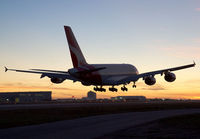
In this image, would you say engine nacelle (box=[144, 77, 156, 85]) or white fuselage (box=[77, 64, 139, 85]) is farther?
white fuselage (box=[77, 64, 139, 85])

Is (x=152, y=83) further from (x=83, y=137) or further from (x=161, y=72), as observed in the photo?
(x=83, y=137)

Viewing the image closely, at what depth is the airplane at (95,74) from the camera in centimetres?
5219

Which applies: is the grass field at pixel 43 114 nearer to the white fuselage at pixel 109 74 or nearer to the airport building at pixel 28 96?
the white fuselage at pixel 109 74

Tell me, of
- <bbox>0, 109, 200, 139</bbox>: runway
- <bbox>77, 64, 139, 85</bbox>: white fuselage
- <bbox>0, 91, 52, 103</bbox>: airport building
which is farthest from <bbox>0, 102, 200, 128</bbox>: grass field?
<bbox>0, 91, 52, 103</bbox>: airport building

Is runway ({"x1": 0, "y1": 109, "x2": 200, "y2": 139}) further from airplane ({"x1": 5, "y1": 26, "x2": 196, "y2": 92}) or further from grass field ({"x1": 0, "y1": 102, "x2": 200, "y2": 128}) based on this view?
airplane ({"x1": 5, "y1": 26, "x2": 196, "y2": 92})

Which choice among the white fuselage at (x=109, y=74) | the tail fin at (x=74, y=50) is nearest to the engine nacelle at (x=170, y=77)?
the white fuselage at (x=109, y=74)

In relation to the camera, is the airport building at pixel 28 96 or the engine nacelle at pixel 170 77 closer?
the engine nacelle at pixel 170 77

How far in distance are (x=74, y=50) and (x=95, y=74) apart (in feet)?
22.1

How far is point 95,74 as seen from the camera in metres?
57.2

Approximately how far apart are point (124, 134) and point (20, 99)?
173238mm

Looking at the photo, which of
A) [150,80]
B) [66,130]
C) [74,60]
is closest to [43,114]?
[74,60]

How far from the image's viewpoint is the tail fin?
51969mm

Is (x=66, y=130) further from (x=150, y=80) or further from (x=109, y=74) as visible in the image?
(x=109, y=74)

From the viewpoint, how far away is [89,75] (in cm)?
5578
